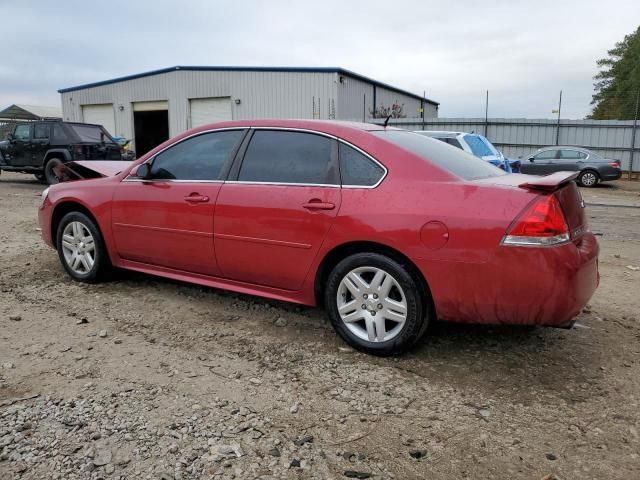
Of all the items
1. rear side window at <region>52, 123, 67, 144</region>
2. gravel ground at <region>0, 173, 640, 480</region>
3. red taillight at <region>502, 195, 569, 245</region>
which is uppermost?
rear side window at <region>52, 123, 67, 144</region>

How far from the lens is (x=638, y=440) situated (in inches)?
100

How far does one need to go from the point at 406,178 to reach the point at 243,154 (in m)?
1.35

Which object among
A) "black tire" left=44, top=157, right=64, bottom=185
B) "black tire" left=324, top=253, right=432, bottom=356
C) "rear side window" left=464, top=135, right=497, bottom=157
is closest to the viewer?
"black tire" left=324, top=253, right=432, bottom=356

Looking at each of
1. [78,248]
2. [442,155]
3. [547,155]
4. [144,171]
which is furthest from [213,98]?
[442,155]

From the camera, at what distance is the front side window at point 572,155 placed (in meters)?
18.1

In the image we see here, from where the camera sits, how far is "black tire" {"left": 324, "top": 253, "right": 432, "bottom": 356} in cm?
327

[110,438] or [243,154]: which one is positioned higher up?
[243,154]

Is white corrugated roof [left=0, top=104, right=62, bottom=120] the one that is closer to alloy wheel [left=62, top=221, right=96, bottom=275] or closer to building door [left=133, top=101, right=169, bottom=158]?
building door [left=133, top=101, right=169, bottom=158]

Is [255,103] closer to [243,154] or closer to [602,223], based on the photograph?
[602,223]

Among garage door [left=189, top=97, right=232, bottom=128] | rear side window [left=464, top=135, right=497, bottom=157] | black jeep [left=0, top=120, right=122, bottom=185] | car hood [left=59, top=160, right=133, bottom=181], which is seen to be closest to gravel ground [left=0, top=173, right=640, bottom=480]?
car hood [left=59, top=160, right=133, bottom=181]

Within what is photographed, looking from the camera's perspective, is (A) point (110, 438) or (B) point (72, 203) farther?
(B) point (72, 203)

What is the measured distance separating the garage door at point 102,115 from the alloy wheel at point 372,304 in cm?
2836

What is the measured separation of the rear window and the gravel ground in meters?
1.15

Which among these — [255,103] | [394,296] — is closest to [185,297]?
[394,296]
